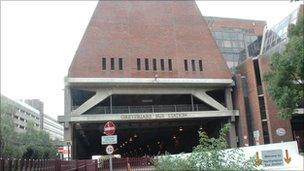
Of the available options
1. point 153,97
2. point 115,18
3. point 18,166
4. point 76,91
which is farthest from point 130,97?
point 18,166

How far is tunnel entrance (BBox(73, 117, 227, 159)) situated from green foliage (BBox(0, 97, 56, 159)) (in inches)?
405

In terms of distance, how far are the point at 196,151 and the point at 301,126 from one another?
46.7m

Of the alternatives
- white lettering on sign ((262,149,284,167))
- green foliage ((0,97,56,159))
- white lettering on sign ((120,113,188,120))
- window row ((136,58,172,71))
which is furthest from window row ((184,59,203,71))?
green foliage ((0,97,56,159))

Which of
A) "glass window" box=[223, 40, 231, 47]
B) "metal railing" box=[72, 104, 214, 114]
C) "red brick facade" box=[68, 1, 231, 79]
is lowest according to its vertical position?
"metal railing" box=[72, 104, 214, 114]

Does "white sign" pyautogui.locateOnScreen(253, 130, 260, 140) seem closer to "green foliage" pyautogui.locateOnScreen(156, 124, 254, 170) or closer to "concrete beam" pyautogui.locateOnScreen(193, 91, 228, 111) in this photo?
"concrete beam" pyautogui.locateOnScreen(193, 91, 228, 111)

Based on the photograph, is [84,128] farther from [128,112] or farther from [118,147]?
[118,147]

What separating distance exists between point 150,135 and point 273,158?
1758 inches

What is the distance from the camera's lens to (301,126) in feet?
183

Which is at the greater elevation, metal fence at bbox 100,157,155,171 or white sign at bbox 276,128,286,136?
white sign at bbox 276,128,286,136

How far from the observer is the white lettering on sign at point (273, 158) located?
23453mm

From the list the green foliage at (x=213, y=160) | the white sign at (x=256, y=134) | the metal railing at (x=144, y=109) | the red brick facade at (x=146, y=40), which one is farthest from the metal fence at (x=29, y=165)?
the white sign at (x=256, y=134)

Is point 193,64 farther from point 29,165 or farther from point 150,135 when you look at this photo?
point 29,165

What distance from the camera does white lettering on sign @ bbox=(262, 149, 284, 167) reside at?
23453 mm

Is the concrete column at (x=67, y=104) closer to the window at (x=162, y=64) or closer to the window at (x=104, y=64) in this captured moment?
the window at (x=104, y=64)
